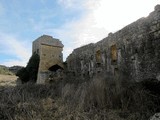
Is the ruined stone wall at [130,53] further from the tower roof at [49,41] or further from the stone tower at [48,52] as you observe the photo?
the tower roof at [49,41]

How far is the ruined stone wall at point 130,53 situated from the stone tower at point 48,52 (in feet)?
18.9

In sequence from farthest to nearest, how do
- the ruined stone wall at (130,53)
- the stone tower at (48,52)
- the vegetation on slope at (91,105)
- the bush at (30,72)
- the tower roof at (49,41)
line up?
the tower roof at (49,41), the stone tower at (48,52), the bush at (30,72), the ruined stone wall at (130,53), the vegetation on slope at (91,105)

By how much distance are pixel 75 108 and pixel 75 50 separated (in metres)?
15.2

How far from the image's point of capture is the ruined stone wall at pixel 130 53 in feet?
34.3

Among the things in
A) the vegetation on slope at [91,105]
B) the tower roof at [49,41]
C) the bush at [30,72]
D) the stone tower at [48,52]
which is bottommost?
the vegetation on slope at [91,105]

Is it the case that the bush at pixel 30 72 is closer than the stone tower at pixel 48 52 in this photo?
Yes

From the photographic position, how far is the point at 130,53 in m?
12.7

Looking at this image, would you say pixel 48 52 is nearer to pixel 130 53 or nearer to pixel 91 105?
pixel 130 53

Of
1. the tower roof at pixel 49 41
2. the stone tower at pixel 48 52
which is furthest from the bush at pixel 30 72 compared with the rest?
the tower roof at pixel 49 41

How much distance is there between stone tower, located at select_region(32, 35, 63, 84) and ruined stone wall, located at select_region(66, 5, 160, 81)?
576 centimetres

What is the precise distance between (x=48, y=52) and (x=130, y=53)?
13.2 m

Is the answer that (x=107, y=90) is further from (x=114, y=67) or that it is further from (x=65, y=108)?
(x=114, y=67)

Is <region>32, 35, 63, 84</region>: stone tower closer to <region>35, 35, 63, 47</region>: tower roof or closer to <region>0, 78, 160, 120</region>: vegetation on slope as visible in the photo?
<region>35, 35, 63, 47</region>: tower roof

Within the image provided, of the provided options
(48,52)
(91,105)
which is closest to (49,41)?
(48,52)
